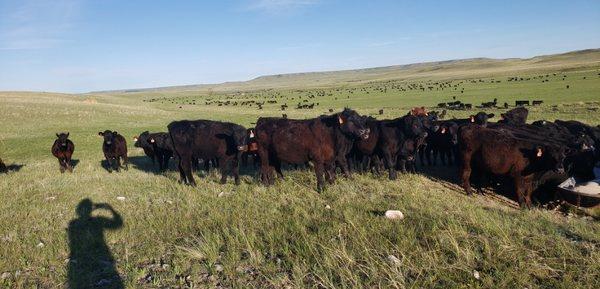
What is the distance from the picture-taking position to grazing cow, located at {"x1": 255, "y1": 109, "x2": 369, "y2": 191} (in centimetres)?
1114

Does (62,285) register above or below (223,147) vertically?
below

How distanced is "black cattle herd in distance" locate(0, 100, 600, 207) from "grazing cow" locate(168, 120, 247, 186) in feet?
0.09

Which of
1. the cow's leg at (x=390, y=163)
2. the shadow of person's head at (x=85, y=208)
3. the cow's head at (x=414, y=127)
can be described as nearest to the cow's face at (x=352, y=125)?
the cow's leg at (x=390, y=163)

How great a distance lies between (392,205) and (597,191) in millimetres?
4937

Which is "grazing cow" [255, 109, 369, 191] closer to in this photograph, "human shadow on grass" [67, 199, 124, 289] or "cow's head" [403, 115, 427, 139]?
"cow's head" [403, 115, 427, 139]

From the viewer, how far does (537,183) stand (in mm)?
10266

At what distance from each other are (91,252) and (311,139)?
19.1 ft

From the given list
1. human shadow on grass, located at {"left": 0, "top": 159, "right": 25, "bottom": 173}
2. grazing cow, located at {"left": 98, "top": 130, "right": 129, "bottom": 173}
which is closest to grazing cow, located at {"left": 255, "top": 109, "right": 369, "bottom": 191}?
grazing cow, located at {"left": 98, "top": 130, "right": 129, "bottom": 173}

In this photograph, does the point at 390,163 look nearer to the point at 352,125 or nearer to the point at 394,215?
the point at 352,125

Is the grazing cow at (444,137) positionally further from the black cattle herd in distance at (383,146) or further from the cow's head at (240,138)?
the cow's head at (240,138)

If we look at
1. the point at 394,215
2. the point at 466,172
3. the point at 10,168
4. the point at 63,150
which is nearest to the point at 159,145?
the point at 63,150

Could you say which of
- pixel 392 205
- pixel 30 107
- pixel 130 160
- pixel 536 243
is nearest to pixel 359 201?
pixel 392 205

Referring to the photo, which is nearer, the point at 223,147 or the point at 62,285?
the point at 62,285

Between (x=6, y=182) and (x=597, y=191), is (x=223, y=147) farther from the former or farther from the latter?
(x=597, y=191)
